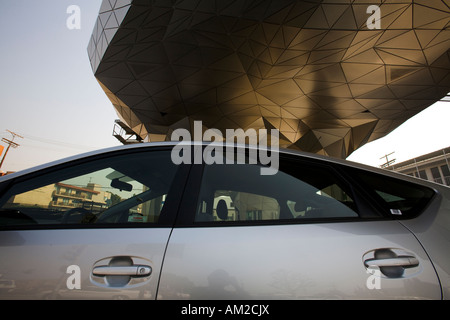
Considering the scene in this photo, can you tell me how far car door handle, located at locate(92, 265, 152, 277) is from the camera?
0.89 metres

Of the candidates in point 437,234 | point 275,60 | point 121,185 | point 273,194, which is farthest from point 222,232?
point 275,60

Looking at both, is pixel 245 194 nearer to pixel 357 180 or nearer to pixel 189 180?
pixel 189 180

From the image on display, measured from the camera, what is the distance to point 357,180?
1239mm

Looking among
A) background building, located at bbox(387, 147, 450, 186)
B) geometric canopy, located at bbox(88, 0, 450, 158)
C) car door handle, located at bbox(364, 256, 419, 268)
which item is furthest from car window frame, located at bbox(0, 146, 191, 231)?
background building, located at bbox(387, 147, 450, 186)

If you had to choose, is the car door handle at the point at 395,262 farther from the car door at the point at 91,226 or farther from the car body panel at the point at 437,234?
the car door at the point at 91,226

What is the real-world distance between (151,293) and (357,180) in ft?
3.88

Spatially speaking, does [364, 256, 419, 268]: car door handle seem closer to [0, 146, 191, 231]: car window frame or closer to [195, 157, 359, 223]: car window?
[195, 157, 359, 223]: car window

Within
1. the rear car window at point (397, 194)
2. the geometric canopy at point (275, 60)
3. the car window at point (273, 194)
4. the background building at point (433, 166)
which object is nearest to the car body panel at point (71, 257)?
the car window at point (273, 194)

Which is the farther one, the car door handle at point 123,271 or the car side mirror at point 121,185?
the car side mirror at point 121,185

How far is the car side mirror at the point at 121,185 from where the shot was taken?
144 cm

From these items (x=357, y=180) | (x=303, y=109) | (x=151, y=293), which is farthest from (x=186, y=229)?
(x=303, y=109)

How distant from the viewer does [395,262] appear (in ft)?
2.93

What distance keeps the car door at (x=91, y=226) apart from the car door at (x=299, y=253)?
13cm

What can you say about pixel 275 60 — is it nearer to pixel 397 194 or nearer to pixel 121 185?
pixel 397 194
